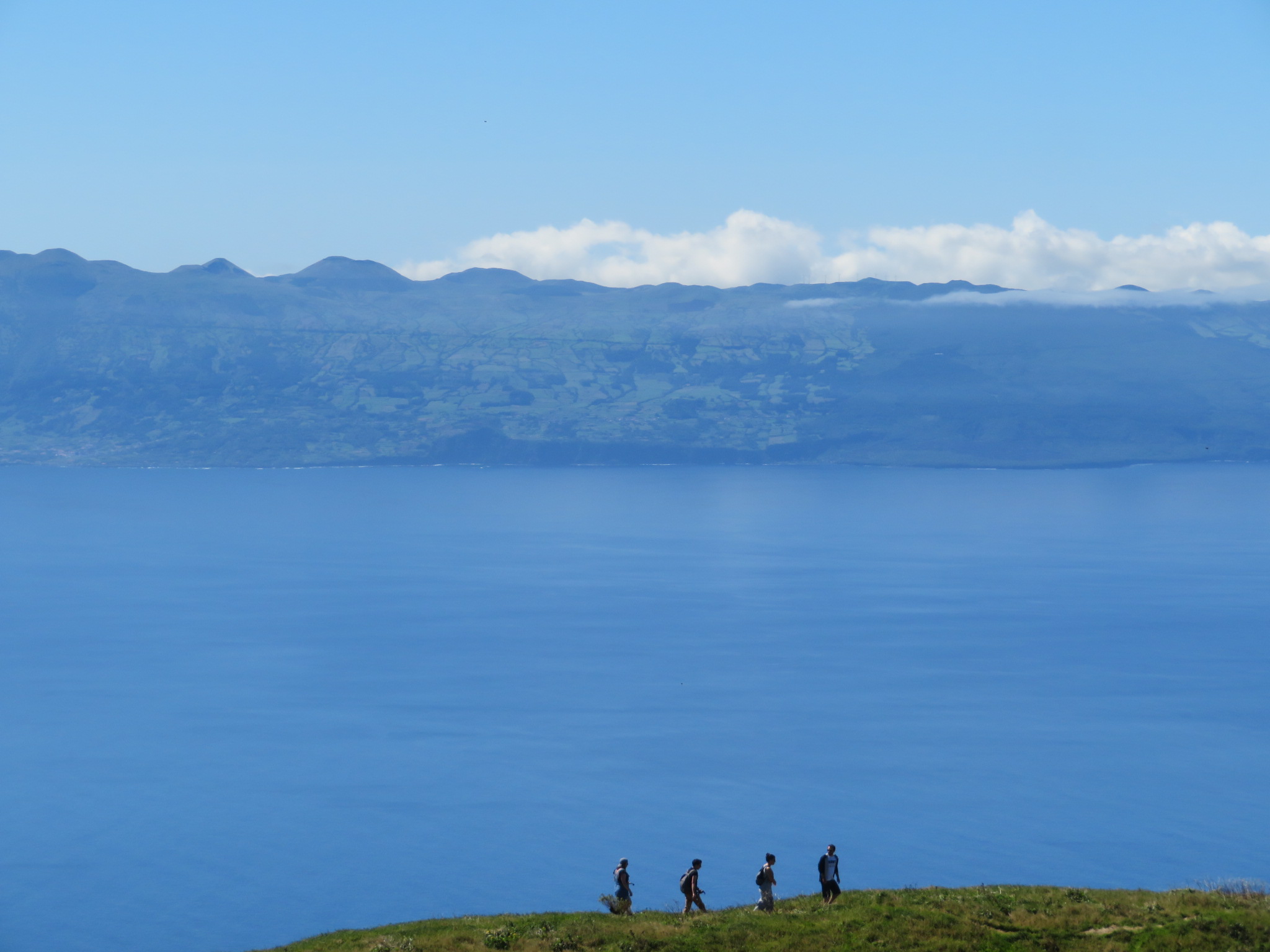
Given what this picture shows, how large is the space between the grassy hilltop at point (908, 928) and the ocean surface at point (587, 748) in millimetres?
17651

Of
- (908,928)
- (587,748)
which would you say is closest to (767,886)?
(908,928)

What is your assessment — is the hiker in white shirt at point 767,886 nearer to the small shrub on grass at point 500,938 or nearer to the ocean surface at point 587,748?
the small shrub on grass at point 500,938

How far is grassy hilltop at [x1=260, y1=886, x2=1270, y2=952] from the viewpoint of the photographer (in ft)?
111

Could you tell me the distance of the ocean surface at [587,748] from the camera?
58.2 meters

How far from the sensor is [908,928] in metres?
35.1

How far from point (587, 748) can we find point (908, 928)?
47.2m

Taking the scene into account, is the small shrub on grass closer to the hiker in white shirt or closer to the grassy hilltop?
the grassy hilltop

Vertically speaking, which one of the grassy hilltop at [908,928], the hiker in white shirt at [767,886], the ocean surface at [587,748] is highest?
the hiker in white shirt at [767,886]

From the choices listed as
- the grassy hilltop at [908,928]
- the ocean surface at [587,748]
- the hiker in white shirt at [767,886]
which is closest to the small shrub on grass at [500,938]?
the grassy hilltop at [908,928]

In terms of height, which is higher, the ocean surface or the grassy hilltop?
the grassy hilltop

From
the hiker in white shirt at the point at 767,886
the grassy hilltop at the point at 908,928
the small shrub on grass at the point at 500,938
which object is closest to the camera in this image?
the grassy hilltop at the point at 908,928

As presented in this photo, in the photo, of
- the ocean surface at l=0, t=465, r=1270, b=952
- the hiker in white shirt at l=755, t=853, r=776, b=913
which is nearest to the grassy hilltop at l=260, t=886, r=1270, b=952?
the hiker in white shirt at l=755, t=853, r=776, b=913

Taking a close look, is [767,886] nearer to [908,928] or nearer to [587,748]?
[908,928]

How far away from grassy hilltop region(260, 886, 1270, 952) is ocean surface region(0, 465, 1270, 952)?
17.7 metres
